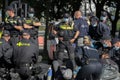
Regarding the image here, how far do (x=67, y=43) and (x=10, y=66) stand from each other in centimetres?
175

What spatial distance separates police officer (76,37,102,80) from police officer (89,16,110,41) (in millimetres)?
2624

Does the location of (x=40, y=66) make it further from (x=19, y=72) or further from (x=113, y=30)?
(x=113, y=30)

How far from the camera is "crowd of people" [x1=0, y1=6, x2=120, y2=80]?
11.3 metres

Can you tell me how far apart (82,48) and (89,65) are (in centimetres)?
100

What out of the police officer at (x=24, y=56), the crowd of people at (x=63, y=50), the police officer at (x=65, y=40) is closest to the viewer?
the crowd of people at (x=63, y=50)

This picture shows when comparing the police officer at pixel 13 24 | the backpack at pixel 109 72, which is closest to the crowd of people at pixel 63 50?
the police officer at pixel 13 24

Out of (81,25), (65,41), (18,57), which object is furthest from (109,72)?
(81,25)

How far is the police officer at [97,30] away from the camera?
1399cm

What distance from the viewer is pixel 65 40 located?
13156 mm

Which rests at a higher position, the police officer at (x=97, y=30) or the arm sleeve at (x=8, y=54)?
the police officer at (x=97, y=30)

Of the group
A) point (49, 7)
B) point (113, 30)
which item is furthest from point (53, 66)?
point (113, 30)

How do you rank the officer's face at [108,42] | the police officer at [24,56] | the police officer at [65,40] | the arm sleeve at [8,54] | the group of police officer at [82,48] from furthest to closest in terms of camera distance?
the officer's face at [108,42], the police officer at [65,40], the arm sleeve at [8,54], the police officer at [24,56], the group of police officer at [82,48]

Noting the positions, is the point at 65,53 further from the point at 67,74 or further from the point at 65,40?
the point at 67,74

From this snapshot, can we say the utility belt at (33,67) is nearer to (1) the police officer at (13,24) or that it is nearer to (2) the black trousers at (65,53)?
(2) the black trousers at (65,53)
